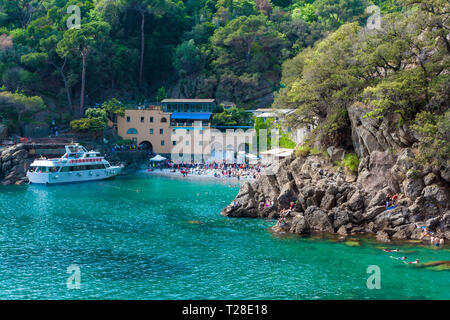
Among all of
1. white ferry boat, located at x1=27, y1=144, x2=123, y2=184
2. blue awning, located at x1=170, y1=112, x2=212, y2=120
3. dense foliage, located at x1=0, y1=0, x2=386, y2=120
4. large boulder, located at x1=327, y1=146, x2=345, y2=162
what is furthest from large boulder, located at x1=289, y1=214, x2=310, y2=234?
dense foliage, located at x1=0, y1=0, x2=386, y2=120

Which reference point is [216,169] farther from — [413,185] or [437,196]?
[437,196]

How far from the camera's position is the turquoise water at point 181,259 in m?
29.4

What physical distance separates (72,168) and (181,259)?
153 feet

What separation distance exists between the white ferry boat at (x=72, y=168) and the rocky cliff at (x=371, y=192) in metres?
37.8

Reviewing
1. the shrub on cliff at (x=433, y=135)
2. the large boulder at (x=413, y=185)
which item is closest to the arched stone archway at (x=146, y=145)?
the large boulder at (x=413, y=185)

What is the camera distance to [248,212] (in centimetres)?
4962

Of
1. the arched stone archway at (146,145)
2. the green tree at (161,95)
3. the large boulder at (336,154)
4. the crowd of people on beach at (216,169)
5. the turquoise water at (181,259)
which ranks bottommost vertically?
the turquoise water at (181,259)

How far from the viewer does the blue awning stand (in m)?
94.6

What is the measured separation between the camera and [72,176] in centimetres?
7644

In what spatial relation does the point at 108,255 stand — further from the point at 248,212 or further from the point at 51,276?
the point at 248,212

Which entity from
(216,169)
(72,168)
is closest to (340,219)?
(216,169)

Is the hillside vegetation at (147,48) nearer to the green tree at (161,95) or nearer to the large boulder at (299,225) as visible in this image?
the green tree at (161,95)
